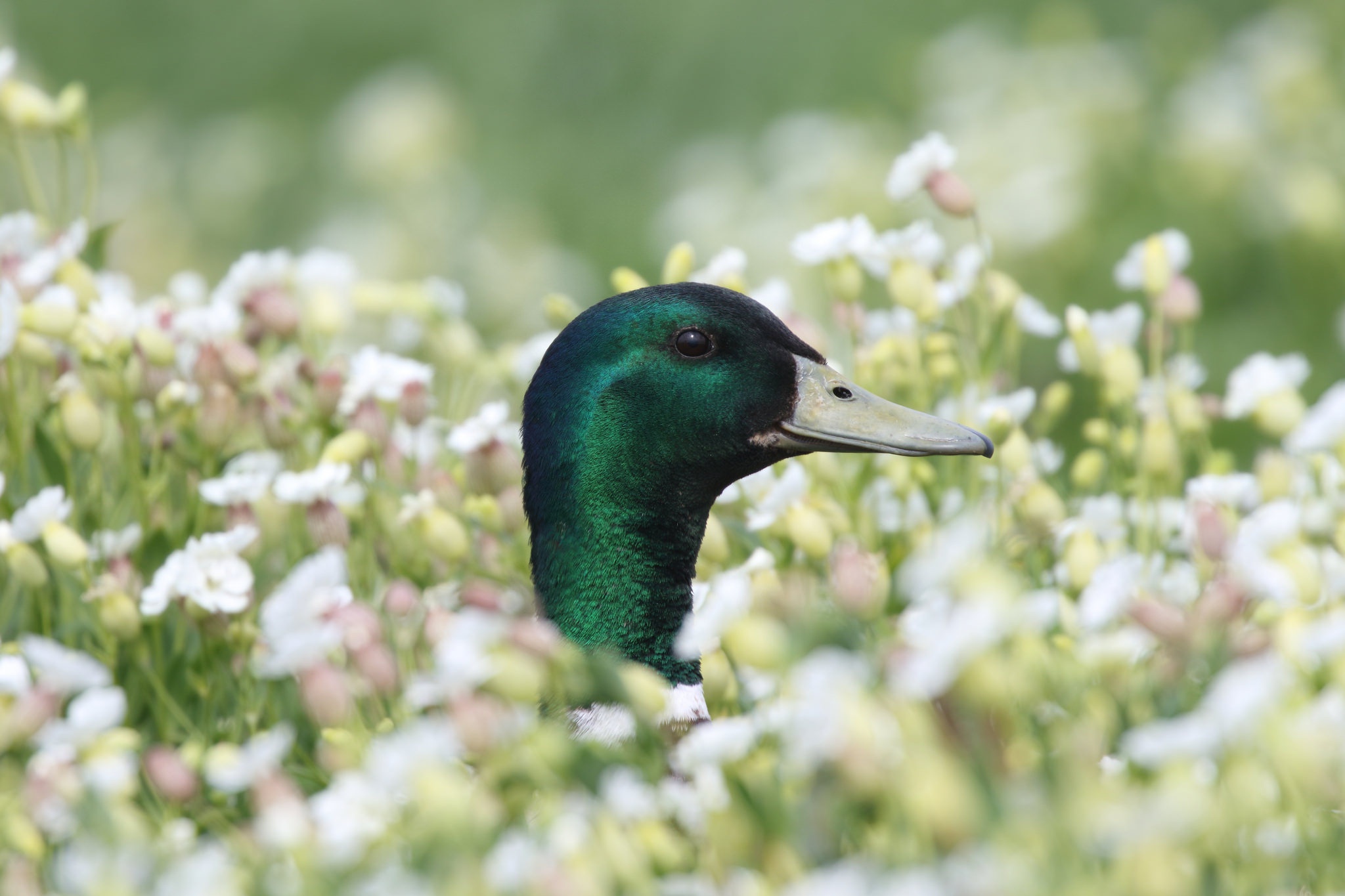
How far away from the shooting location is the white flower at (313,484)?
2.12 m

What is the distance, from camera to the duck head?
2070 mm

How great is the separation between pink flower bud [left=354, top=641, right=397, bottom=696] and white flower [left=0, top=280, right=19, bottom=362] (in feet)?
2.59

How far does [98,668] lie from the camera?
1674 millimetres

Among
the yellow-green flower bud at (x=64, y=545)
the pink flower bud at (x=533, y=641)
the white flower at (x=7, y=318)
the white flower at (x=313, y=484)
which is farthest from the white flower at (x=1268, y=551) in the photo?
the white flower at (x=7, y=318)

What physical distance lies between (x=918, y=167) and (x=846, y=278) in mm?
179

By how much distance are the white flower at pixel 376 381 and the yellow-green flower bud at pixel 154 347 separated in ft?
0.78

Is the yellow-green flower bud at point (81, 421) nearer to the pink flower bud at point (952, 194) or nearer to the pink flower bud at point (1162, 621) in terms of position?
the pink flower bud at point (952, 194)

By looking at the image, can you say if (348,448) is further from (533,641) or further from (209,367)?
(533,641)

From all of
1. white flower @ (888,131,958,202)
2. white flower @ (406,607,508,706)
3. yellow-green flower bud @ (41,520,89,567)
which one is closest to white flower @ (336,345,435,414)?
yellow-green flower bud @ (41,520,89,567)

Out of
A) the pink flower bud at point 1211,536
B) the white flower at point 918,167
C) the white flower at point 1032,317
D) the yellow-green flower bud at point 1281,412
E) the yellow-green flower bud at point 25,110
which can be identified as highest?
the yellow-green flower bud at point 25,110

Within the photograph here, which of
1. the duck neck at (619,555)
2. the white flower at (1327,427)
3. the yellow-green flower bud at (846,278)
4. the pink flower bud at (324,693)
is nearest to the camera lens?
the pink flower bud at (324,693)

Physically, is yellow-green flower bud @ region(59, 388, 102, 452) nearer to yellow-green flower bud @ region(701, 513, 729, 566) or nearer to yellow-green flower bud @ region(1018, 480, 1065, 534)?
yellow-green flower bud @ region(701, 513, 729, 566)

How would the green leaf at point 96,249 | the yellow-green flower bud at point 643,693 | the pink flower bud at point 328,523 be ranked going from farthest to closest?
the green leaf at point 96,249 < the pink flower bud at point 328,523 < the yellow-green flower bud at point 643,693

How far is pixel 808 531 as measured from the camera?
2.01 meters
